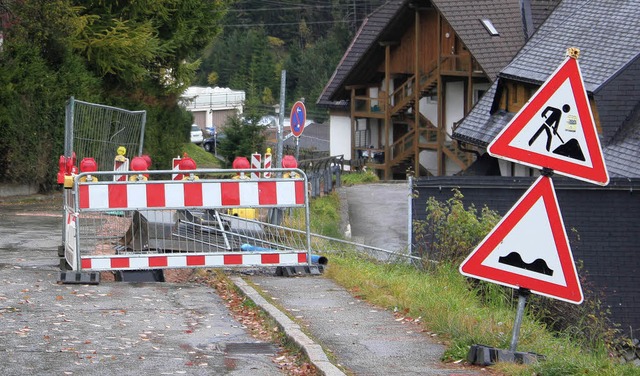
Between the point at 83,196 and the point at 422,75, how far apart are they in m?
38.7

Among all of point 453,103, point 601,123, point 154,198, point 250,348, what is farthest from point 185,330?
point 453,103

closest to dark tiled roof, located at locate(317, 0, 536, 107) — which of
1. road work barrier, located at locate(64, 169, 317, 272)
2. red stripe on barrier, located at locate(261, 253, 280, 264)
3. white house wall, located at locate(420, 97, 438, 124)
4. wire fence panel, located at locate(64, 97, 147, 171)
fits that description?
white house wall, located at locate(420, 97, 438, 124)

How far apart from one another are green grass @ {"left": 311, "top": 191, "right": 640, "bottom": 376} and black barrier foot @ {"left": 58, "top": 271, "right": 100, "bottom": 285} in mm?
2637

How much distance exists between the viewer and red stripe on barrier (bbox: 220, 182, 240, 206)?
39.2 ft

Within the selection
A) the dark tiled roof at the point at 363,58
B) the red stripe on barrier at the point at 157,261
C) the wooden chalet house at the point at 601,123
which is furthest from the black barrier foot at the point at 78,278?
the dark tiled roof at the point at 363,58

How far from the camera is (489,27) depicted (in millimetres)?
45469

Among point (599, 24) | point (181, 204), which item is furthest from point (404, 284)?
point (599, 24)

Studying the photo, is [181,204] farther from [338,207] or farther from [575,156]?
[338,207]

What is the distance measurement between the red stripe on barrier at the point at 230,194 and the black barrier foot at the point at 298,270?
4.38 ft

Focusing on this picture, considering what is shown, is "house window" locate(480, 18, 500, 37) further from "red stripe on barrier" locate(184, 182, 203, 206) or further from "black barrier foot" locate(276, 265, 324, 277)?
"red stripe on barrier" locate(184, 182, 203, 206)

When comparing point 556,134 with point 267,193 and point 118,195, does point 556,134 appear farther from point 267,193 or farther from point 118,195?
point 118,195

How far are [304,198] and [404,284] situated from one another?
1651 mm

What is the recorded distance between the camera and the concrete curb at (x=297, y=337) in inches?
287

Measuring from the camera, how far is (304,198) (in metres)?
12.3
